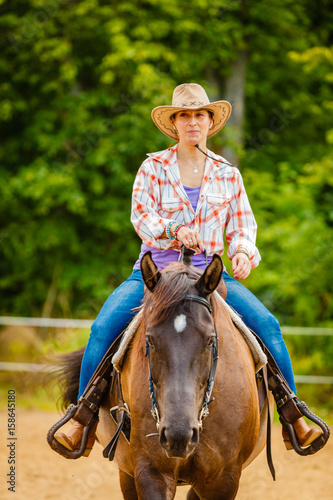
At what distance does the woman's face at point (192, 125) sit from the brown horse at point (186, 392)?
1000mm

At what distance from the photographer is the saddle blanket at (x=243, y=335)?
3.41 meters

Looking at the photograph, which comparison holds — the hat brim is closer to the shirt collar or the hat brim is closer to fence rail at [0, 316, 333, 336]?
the shirt collar

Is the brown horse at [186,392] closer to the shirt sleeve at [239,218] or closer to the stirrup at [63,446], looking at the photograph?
the stirrup at [63,446]

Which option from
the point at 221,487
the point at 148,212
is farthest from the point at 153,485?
the point at 148,212

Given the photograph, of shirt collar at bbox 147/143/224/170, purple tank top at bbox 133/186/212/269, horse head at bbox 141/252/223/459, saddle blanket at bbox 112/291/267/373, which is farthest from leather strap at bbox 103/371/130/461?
shirt collar at bbox 147/143/224/170

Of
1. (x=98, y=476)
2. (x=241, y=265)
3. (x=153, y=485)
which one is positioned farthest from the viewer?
(x=98, y=476)

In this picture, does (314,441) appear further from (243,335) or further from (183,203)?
(183,203)

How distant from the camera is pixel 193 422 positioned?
2.56 metres

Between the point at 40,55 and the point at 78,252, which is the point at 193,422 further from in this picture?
the point at 40,55

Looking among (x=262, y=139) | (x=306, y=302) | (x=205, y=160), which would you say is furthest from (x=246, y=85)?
(x=205, y=160)

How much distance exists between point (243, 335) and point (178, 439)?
1.21 metres

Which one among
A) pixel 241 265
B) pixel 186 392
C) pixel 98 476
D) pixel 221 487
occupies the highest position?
pixel 241 265

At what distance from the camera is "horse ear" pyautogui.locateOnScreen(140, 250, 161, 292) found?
2873 millimetres

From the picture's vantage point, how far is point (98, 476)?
700 cm
